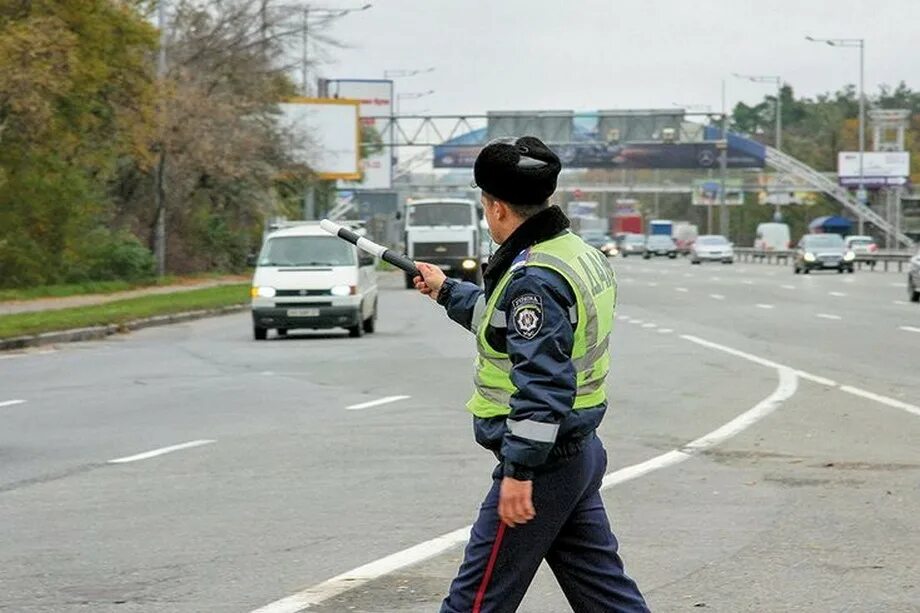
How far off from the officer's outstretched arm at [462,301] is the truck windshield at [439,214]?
182 ft

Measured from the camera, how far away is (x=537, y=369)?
514 centimetres

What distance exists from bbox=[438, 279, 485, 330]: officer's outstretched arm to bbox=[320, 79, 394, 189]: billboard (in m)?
119

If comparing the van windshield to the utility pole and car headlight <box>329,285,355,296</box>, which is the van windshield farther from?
the utility pole

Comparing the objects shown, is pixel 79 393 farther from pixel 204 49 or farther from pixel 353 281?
pixel 204 49

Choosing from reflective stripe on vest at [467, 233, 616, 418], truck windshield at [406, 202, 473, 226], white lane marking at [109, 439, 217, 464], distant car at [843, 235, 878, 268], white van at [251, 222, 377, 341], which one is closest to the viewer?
reflective stripe on vest at [467, 233, 616, 418]

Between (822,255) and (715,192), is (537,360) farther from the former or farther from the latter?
(715,192)

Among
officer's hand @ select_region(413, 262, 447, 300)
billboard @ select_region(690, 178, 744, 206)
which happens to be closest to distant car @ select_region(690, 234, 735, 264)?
billboard @ select_region(690, 178, 744, 206)

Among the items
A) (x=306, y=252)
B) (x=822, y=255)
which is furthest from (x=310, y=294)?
(x=822, y=255)

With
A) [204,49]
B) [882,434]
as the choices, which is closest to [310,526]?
[882,434]

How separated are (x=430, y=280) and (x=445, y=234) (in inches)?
2159

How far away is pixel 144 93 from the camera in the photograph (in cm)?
4688

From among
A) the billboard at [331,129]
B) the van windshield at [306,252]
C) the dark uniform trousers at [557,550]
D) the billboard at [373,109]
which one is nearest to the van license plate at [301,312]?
the van windshield at [306,252]

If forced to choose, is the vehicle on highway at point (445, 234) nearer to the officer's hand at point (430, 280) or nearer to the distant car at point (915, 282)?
the distant car at point (915, 282)

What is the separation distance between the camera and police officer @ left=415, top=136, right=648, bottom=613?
203 inches
